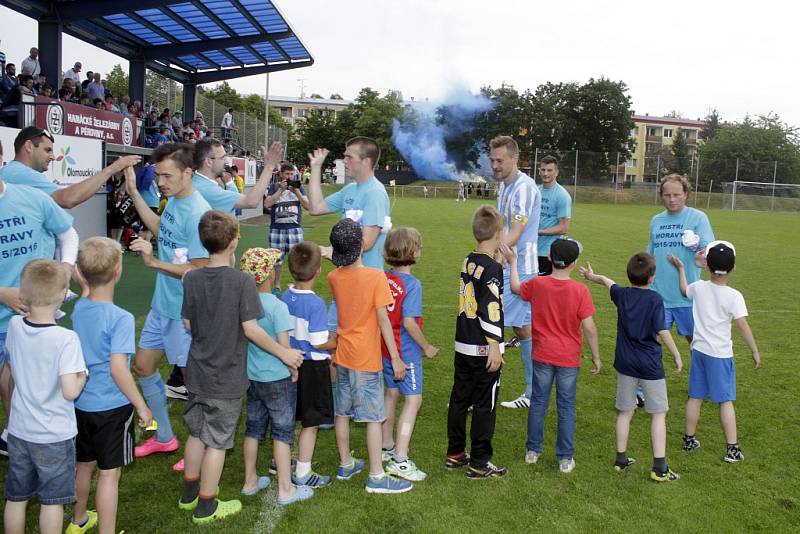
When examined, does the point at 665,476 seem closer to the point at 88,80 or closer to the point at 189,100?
the point at 88,80

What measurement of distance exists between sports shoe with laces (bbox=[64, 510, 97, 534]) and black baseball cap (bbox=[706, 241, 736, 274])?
415 cm

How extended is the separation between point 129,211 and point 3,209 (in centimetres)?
1146

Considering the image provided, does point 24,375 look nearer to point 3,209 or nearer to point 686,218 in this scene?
point 3,209

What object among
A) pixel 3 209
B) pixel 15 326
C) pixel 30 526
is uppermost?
pixel 3 209

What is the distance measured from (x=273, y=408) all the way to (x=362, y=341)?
65 cm

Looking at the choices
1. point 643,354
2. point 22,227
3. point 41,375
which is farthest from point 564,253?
point 22,227

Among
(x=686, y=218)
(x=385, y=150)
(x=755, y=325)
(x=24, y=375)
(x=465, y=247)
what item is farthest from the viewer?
(x=385, y=150)

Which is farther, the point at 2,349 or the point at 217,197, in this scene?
the point at 217,197

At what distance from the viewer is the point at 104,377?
320 cm

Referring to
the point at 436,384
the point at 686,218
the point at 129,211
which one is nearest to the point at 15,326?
the point at 436,384

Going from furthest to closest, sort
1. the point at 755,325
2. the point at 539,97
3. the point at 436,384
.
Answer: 1. the point at 539,97
2. the point at 755,325
3. the point at 436,384

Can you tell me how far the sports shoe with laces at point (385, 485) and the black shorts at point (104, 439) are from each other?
4.62 feet

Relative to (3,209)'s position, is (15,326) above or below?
below

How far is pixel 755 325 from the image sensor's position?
9008 millimetres
